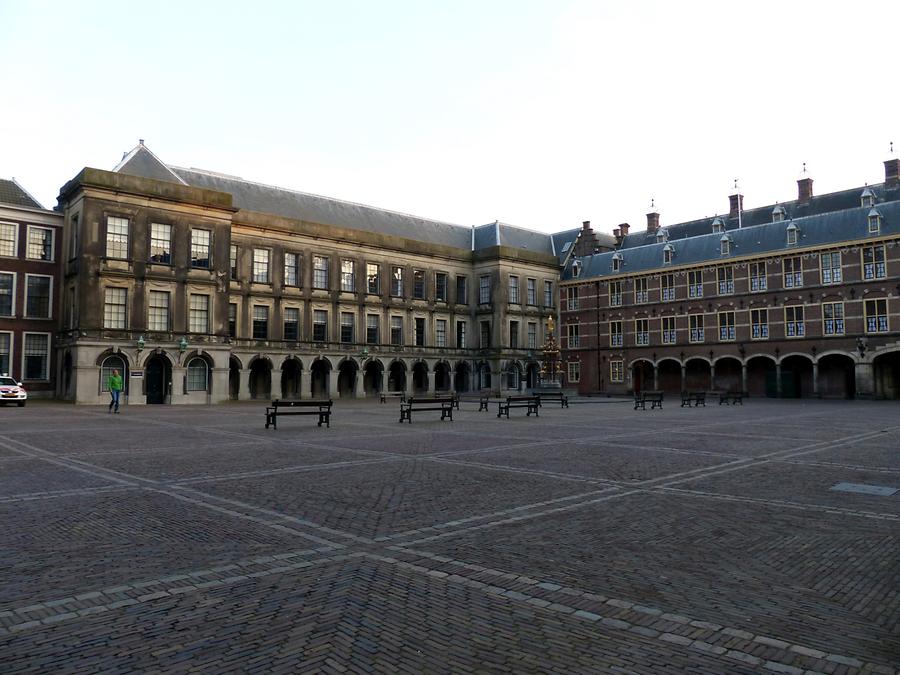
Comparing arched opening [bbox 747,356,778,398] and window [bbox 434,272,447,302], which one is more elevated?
window [bbox 434,272,447,302]

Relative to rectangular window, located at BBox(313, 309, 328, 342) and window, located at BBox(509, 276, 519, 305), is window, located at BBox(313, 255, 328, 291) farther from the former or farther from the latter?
window, located at BBox(509, 276, 519, 305)

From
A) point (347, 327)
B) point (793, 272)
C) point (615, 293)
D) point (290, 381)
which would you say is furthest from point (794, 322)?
point (290, 381)

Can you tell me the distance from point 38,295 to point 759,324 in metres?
50.9

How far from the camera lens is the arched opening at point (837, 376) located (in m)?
48.2

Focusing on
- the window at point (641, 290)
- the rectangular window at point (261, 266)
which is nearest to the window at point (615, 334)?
the window at point (641, 290)

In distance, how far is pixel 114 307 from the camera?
38469mm

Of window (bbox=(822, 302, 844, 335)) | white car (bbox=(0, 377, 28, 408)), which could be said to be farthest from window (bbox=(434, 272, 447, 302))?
white car (bbox=(0, 377, 28, 408))

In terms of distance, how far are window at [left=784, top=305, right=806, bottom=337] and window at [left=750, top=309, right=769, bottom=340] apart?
141cm

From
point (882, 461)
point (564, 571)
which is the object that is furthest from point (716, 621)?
point (882, 461)

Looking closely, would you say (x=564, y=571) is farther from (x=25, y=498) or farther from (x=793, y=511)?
(x=25, y=498)

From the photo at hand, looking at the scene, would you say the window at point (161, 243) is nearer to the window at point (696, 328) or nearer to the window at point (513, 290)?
the window at point (513, 290)

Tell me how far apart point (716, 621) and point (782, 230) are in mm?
52845

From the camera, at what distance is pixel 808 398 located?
49.4 meters

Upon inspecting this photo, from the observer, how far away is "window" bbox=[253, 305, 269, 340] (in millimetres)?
46906
